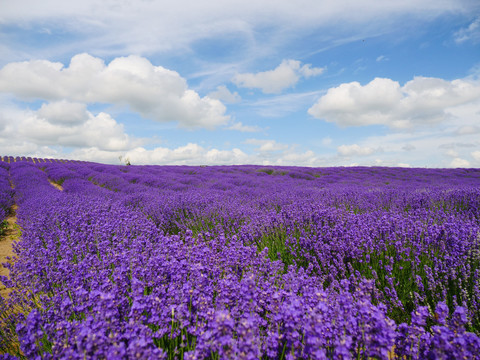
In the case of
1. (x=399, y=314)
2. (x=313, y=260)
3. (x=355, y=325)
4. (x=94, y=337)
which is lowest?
Answer: (x=399, y=314)

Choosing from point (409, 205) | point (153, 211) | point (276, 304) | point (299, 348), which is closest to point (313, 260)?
point (276, 304)

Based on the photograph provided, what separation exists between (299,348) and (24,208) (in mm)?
6998

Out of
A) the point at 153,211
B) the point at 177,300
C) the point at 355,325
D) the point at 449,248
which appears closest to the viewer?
the point at 355,325

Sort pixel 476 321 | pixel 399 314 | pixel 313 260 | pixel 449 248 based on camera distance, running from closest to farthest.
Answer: pixel 476 321 → pixel 399 314 → pixel 449 248 → pixel 313 260

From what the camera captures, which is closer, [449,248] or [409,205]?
[449,248]

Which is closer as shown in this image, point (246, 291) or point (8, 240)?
point (246, 291)

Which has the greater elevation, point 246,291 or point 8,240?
point 246,291

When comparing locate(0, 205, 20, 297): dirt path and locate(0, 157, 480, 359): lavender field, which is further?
locate(0, 205, 20, 297): dirt path

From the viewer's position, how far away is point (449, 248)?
2965 mm

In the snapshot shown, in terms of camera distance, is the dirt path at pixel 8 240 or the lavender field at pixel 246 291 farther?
the dirt path at pixel 8 240

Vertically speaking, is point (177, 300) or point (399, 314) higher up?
point (177, 300)

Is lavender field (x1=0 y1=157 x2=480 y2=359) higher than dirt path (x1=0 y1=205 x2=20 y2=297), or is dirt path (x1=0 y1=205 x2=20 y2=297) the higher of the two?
lavender field (x1=0 y1=157 x2=480 y2=359)

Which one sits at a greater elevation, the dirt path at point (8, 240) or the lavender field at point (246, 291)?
the lavender field at point (246, 291)

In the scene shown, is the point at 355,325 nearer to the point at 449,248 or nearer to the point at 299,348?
the point at 299,348
